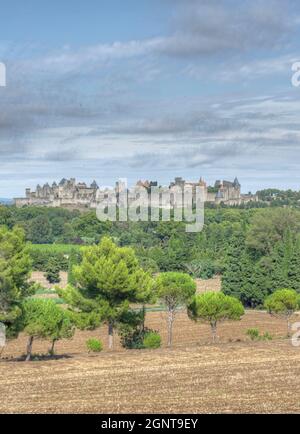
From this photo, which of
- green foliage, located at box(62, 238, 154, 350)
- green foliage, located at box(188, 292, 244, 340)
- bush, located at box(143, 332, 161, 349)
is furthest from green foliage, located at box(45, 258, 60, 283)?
bush, located at box(143, 332, 161, 349)

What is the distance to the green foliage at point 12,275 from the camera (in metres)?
32.3

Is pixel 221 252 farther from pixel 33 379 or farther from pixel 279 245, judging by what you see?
pixel 33 379

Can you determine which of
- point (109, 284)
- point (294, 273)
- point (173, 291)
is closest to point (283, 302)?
point (173, 291)

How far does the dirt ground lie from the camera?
2219cm

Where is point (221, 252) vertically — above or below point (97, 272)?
below

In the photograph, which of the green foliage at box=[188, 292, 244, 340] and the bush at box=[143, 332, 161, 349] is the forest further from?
the green foliage at box=[188, 292, 244, 340]

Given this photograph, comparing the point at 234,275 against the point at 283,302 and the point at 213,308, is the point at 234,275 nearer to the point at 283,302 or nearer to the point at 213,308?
the point at 283,302

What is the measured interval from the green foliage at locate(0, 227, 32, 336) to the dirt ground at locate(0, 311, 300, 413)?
2.24m

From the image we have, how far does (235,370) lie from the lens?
93.8 feet

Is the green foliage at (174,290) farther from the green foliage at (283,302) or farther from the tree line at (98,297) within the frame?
the green foliage at (283,302)

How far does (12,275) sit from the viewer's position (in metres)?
32.8

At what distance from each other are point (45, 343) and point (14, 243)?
14.3m
